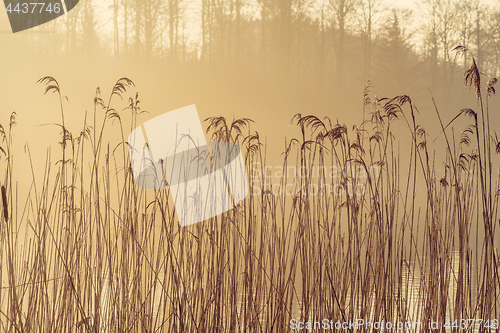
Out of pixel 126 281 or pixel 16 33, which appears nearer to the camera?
pixel 126 281

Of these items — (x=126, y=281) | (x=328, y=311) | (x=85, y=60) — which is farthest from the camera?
(x=85, y=60)

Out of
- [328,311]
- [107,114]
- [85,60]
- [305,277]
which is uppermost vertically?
[85,60]

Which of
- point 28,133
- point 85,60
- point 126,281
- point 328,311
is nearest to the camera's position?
point 328,311

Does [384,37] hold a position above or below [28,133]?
above

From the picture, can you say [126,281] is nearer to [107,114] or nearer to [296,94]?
[107,114]

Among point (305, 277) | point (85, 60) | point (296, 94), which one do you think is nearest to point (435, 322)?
point (305, 277)

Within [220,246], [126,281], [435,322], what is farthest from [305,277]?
[126,281]

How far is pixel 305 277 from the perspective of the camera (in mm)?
1907

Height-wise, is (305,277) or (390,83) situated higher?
(390,83)

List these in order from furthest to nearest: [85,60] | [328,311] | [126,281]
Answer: [85,60], [126,281], [328,311]

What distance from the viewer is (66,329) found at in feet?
6.93

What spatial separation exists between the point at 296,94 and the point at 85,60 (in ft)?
9.18

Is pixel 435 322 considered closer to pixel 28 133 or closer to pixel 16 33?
pixel 28 133

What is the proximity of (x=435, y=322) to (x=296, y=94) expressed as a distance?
3.97m
